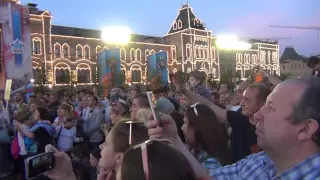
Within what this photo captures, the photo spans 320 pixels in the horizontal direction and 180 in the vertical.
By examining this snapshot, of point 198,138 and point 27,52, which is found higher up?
point 27,52

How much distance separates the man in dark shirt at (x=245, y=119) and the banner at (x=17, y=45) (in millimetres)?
21464

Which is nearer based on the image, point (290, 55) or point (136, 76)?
point (136, 76)

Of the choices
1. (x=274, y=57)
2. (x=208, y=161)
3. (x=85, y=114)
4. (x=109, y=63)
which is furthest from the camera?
(x=274, y=57)

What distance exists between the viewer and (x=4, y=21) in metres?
25.5

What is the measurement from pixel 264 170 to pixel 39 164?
1.27 metres

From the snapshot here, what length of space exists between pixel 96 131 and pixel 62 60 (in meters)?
41.6

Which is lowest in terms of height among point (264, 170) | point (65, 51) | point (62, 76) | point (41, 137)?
point (41, 137)

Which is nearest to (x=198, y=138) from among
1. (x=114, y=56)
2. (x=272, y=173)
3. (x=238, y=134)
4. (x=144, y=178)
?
(x=238, y=134)

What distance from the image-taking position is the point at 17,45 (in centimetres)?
2395

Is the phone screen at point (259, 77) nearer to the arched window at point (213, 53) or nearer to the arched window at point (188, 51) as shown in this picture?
the arched window at point (188, 51)

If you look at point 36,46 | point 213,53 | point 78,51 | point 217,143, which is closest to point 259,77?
point 217,143

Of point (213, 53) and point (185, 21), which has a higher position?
point (185, 21)

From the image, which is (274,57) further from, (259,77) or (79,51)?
(259,77)

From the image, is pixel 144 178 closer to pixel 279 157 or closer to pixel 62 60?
pixel 279 157
